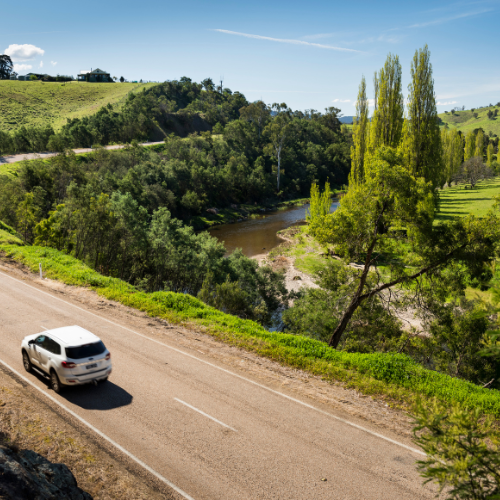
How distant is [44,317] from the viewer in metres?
17.7

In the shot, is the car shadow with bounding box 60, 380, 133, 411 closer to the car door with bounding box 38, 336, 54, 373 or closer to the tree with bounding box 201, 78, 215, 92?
the car door with bounding box 38, 336, 54, 373

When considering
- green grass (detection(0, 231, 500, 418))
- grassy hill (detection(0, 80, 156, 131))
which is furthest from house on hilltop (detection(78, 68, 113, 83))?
green grass (detection(0, 231, 500, 418))

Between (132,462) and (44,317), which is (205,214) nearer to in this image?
(44,317)

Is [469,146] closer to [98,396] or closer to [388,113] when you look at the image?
[388,113]

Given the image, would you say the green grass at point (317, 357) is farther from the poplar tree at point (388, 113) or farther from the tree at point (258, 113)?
the tree at point (258, 113)

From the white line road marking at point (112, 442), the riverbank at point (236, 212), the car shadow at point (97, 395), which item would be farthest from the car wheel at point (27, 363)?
the riverbank at point (236, 212)

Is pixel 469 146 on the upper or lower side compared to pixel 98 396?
upper

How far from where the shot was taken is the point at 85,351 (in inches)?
458

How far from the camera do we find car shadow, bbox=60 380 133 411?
11234 mm

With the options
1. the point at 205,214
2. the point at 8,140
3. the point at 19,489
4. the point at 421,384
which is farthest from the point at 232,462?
the point at 8,140

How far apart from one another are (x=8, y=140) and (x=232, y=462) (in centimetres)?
8369

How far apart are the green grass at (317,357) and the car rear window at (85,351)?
559 cm

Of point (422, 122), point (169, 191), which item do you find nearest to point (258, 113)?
point (169, 191)

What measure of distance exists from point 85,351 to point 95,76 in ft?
592
